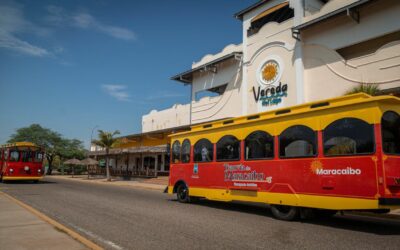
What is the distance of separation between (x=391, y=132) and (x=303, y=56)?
542 inches

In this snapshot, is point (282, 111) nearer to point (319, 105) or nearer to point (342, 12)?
point (319, 105)

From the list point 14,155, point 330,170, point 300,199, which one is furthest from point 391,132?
point 14,155

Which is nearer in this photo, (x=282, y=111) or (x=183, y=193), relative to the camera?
(x=282, y=111)

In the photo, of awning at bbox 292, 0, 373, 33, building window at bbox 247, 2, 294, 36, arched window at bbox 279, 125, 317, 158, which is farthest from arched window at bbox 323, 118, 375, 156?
building window at bbox 247, 2, 294, 36

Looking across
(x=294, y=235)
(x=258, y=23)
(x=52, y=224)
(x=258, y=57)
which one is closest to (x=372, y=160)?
(x=294, y=235)

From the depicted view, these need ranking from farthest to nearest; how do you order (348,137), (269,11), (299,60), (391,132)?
(269,11)
(299,60)
(348,137)
(391,132)

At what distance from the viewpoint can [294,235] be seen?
7.56m

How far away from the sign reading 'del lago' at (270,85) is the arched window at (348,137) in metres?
13.1

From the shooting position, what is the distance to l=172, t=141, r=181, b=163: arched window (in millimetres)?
15172

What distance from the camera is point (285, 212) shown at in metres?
9.99

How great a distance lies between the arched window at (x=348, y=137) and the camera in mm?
8078

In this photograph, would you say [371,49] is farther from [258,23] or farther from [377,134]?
[377,134]

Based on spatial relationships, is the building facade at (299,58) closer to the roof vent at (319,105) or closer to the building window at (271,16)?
the building window at (271,16)

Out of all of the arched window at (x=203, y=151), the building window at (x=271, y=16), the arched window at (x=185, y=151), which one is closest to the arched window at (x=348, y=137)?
the arched window at (x=203, y=151)
